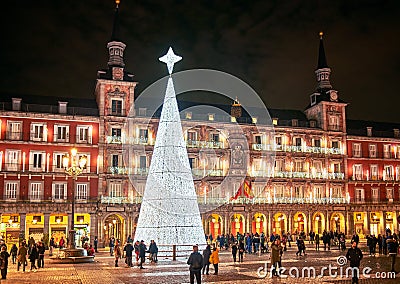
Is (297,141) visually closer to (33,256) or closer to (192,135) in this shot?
(192,135)

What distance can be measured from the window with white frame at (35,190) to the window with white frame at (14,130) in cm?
465

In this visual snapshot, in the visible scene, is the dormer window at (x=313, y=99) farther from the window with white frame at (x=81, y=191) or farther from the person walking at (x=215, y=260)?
the person walking at (x=215, y=260)

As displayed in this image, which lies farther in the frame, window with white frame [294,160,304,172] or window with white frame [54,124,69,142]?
window with white frame [294,160,304,172]

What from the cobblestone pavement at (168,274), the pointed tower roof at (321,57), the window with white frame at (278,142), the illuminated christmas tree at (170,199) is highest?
the pointed tower roof at (321,57)

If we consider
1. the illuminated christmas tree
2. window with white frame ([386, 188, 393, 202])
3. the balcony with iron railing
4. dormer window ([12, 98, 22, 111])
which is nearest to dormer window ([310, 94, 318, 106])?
the balcony with iron railing

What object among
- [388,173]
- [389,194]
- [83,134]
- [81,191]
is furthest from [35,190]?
[388,173]

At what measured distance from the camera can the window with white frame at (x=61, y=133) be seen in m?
50.2

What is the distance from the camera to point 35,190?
48.5 m

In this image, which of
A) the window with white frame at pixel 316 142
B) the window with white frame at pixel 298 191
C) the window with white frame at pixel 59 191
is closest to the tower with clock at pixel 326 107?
the window with white frame at pixel 316 142

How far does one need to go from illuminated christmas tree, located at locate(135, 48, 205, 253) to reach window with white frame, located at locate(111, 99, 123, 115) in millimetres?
24324

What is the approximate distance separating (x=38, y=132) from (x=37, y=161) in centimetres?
282

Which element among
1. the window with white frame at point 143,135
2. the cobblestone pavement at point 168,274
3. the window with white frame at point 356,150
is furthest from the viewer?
the window with white frame at point 356,150

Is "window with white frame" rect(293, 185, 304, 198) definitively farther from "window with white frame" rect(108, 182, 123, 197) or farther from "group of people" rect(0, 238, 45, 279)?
"group of people" rect(0, 238, 45, 279)

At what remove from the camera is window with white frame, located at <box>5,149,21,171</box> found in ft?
158
